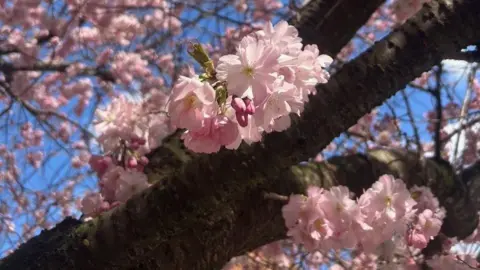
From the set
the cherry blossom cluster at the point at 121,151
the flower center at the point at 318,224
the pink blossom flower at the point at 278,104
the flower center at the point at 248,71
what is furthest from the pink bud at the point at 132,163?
the flower center at the point at 248,71

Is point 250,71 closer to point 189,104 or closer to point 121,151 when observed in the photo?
point 189,104

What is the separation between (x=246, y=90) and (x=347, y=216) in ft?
3.00

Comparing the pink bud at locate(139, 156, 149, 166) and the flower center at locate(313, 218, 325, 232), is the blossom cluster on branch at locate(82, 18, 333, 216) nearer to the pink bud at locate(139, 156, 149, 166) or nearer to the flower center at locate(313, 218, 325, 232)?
the flower center at locate(313, 218, 325, 232)

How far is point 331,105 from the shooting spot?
148 cm

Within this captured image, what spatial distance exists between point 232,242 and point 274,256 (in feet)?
4.82

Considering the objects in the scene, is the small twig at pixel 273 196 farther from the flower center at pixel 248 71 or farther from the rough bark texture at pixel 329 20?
the flower center at pixel 248 71

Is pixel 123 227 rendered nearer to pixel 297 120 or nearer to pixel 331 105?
pixel 297 120

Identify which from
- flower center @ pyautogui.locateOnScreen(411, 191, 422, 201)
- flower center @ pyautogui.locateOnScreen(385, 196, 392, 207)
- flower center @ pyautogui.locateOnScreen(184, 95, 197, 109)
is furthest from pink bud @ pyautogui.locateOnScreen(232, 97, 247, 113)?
flower center @ pyautogui.locateOnScreen(411, 191, 422, 201)

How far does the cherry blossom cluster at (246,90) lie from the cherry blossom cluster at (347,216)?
2.27 feet

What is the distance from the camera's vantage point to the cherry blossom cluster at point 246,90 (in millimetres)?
1012

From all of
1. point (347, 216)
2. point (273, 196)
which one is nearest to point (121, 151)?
point (273, 196)

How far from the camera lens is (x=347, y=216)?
174 cm

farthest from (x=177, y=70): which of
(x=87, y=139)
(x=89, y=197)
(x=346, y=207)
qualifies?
(x=346, y=207)

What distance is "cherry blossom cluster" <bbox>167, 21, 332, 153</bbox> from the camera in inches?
39.8
